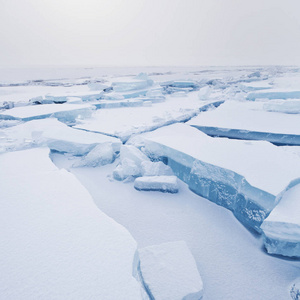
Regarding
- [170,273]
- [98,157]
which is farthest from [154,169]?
[170,273]

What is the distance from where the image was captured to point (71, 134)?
292 cm

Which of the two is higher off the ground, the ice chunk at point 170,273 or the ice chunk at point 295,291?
the ice chunk at point 170,273

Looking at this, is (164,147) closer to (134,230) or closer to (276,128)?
(134,230)

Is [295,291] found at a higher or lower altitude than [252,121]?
lower

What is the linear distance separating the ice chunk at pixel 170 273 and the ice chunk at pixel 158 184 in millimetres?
667

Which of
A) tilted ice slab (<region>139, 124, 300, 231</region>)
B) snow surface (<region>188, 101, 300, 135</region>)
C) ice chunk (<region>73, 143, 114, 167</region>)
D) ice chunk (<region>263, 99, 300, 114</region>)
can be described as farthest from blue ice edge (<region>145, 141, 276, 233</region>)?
ice chunk (<region>263, 99, 300, 114</region>)

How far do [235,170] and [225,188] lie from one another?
152 mm

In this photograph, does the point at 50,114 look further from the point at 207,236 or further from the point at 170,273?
the point at 170,273

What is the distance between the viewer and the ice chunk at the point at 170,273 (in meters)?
0.97

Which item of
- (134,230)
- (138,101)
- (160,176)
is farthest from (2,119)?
(134,230)

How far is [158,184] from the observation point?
1890 mm

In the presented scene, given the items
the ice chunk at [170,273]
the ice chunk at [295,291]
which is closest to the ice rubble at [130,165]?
the ice chunk at [170,273]

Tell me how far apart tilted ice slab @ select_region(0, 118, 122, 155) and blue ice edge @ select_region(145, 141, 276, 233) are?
3.19ft

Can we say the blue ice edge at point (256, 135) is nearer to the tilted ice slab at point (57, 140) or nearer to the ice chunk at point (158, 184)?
the tilted ice slab at point (57, 140)
